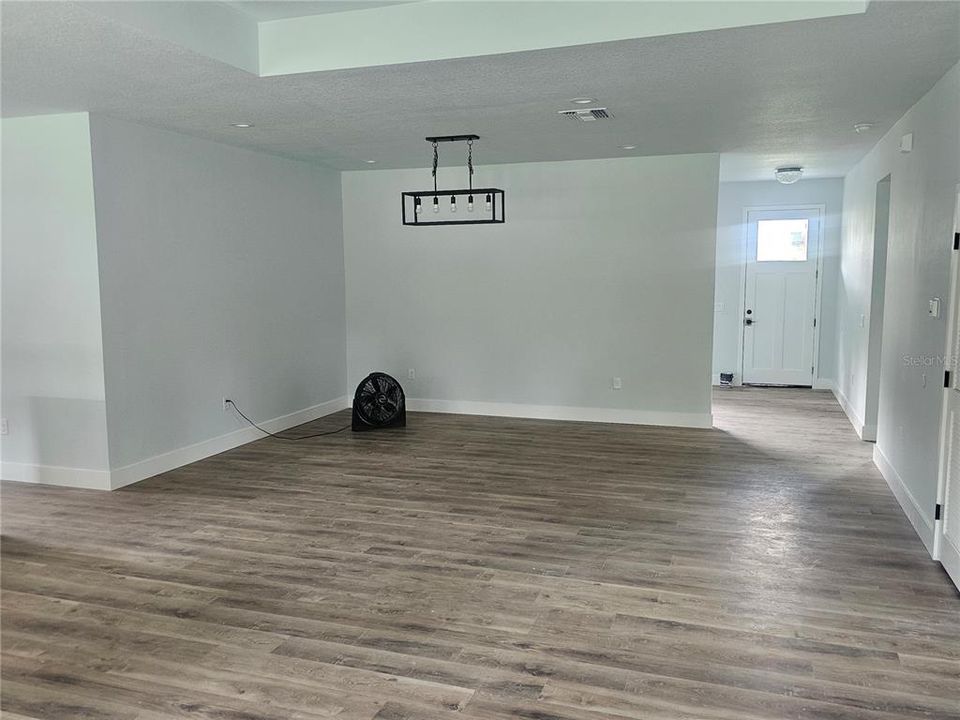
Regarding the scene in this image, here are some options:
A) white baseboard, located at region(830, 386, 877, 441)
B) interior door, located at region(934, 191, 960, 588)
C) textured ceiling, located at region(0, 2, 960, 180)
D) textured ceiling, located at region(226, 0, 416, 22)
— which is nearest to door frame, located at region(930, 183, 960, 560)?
interior door, located at region(934, 191, 960, 588)

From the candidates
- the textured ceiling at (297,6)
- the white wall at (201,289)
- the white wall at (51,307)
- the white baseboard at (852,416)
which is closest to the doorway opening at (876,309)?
the white baseboard at (852,416)

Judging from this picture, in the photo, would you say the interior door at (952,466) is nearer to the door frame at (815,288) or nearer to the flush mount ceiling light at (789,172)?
the flush mount ceiling light at (789,172)

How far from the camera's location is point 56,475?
5125 mm

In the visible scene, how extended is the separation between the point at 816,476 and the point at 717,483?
0.77 meters

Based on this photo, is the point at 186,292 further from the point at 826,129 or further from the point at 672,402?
the point at 826,129

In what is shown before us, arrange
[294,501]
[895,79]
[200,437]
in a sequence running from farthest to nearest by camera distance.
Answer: [200,437], [294,501], [895,79]

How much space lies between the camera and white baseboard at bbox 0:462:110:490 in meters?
5.01

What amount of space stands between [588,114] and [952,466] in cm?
289

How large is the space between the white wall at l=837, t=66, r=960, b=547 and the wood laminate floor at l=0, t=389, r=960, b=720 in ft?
0.97

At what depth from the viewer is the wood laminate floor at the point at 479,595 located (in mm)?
2590

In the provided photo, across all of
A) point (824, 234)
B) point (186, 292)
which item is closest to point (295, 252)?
point (186, 292)

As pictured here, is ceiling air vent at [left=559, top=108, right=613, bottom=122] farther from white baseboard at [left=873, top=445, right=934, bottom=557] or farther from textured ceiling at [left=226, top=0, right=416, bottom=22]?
white baseboard at [left=873, top=445, right=934, bottom=557]

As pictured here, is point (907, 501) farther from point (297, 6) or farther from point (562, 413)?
point (297, 6)

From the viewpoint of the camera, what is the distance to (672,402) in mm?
6934
